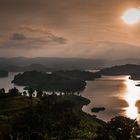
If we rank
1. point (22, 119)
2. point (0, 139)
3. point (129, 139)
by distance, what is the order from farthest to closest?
point (22, 119) → point (0, 139) → point (129, 139)

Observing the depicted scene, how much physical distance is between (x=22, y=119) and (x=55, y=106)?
4369 centimetres

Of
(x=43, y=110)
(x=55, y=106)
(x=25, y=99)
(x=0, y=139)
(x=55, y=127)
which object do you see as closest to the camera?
(x=0, y=139)

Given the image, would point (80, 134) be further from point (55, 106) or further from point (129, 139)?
point (55, 106)

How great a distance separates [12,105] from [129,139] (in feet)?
311

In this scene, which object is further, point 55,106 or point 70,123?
point 55,106

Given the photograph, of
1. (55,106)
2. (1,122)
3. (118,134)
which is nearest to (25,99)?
(55,106)

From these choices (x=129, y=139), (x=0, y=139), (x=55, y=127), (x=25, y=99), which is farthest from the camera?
(x=25, y=99)

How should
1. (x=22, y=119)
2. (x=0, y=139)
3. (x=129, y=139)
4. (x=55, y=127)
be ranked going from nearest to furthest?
(x=129, y=139), (x=0, y=139), (x=55, y=127), (x=22, y=119)

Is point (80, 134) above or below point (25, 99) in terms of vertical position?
below

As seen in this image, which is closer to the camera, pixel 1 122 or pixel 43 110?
pixel 1 122

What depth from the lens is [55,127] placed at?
108500 millimetres

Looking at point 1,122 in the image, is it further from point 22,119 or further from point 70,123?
point 70,123

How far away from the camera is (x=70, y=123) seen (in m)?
116

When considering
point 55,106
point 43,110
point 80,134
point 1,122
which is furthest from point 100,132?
point 55,106
